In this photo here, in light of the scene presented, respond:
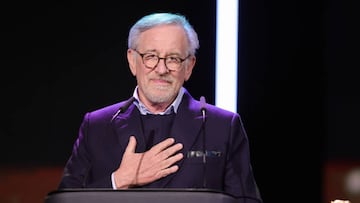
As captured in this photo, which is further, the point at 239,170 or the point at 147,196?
the point at 239,170

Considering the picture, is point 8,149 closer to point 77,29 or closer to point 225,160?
point 77,29

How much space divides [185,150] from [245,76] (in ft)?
2.88

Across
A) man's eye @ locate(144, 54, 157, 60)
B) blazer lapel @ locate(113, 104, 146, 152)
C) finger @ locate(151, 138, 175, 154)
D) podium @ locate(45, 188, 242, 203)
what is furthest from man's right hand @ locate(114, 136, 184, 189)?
podium @ locate(45, 188, 242, 203)

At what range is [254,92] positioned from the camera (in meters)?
2.99

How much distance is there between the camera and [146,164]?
202 cm

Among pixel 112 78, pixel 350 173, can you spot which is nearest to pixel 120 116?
pixel 112 78

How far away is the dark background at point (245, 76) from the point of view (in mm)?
2994

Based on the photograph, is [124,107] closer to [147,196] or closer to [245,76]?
[147,196]

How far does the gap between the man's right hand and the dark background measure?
96 centimetres

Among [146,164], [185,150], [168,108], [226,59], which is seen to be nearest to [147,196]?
[146,164]

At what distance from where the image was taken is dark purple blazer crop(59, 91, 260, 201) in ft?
7.02

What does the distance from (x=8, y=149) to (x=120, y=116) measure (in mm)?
929

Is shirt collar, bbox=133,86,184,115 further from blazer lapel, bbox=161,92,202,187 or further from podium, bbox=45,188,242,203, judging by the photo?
podium, bbox=45,188,242,203

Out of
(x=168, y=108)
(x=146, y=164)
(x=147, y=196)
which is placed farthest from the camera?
(x=168, y=108)
